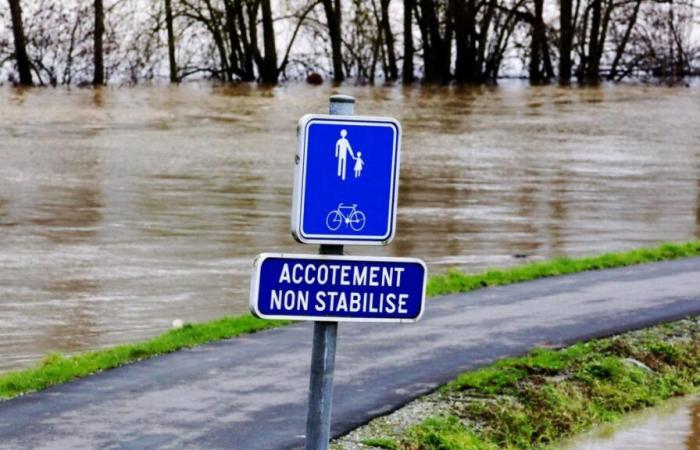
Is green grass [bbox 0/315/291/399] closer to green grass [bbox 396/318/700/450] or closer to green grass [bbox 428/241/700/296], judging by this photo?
green grass [bbox 396/318/700/450]

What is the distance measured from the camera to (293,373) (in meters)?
11.2

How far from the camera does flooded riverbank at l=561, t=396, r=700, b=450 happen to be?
10258 mm

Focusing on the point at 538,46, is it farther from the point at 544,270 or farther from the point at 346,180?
the point at 346,180

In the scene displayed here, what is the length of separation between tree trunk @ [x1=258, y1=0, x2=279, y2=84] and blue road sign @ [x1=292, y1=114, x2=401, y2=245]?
5481cm

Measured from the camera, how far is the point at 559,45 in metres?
61.1

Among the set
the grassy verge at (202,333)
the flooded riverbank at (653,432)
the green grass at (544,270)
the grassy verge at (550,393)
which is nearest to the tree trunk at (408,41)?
the green grass at (544,270)

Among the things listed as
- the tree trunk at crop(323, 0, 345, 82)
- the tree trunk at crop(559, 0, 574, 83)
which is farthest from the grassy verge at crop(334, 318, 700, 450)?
the tree trunk at crop(559, 0, 574, 83)

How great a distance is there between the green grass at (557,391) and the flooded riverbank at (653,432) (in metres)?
0.10

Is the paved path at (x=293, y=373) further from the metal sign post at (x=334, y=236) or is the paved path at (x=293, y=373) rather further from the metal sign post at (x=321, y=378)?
the metal sign post at (x=334, y=236)

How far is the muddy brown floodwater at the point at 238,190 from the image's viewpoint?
16719mm

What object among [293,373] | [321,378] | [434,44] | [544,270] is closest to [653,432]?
[293,373]

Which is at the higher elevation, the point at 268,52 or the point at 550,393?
the point at 550,393

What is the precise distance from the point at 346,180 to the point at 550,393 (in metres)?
5.87

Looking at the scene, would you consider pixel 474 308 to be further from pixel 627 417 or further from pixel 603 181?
pixel 603 181
